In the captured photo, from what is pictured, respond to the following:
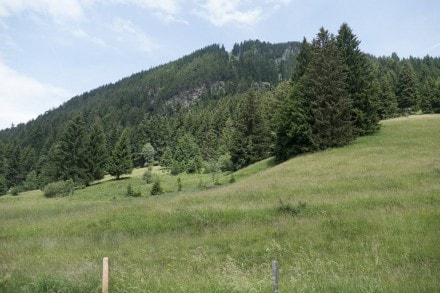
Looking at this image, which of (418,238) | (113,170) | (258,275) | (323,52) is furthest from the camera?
(113,170)

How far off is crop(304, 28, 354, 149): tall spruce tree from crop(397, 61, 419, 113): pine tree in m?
49.4

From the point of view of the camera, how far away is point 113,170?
74188 mm

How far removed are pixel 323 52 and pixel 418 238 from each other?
3796 cm

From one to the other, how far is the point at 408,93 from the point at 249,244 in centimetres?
8667

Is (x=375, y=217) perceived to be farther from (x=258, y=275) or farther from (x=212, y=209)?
(x=212, y=209)

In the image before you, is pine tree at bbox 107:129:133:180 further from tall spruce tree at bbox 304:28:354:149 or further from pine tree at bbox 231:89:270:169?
tall spruce tree at bbox 304:28:354:149

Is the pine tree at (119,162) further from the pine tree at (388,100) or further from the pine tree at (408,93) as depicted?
the pine tree at (408,93)

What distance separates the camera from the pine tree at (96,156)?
2995 inches

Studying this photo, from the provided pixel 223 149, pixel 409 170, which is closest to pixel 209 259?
pixel 409 170

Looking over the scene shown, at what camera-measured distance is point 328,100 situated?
1694 inches

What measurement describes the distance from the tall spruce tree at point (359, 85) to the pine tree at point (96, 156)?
170 ft

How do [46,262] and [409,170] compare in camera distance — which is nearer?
[46,262]

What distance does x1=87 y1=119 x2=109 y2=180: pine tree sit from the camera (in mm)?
76062

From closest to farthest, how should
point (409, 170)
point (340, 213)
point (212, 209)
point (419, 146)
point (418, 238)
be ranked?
point (418, 238) < point (340, 213) < point (212, 209) < point (409, 170) < point (419, 146)
